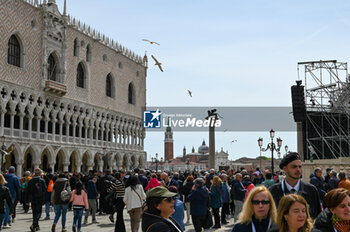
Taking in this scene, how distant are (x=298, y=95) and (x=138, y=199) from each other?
17.0 meters

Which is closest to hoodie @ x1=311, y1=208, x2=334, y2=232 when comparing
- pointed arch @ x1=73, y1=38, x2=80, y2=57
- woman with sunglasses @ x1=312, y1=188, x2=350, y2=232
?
woman with sunglasses @ x1=312, y1=188, x2=350, y2=232

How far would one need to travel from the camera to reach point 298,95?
23.2m

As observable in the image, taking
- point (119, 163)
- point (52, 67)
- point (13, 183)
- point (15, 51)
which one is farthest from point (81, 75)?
point (13, 183)

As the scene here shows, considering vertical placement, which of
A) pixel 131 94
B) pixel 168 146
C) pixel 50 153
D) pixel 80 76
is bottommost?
pixel 50 153

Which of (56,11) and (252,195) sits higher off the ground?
(56,11)

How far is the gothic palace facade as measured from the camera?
28441 millimetres

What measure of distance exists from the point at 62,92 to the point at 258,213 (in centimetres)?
3143

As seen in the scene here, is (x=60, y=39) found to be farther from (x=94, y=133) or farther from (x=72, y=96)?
(x=94, y=133)

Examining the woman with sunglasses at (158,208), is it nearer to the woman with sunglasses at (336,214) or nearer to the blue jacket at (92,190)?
the woman with sunglasses at (336,214)

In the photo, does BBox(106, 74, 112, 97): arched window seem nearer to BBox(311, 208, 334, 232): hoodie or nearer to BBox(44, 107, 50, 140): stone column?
BBox(44, 107, 50, 140): stone column

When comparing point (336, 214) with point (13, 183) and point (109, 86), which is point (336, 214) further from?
point (109, 86)

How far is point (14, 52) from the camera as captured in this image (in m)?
28.9

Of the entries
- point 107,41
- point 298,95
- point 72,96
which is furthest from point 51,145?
point 298,95

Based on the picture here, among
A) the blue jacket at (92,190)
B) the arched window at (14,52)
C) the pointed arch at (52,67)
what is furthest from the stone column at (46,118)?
the blue jacket at (92,190)
